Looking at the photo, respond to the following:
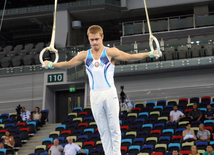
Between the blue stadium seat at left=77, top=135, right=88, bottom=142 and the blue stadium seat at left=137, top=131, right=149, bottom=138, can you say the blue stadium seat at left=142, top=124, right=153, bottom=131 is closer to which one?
the blue stadium seat at left=137, top=131, right=149, bottom=138

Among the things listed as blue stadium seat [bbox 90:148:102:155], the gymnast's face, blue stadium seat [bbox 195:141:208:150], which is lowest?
blue stadium seat [bbox 90:148:102:155]

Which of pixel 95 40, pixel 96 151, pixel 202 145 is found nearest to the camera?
pixel 95 40

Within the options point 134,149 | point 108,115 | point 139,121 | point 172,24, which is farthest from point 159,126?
point 108,115

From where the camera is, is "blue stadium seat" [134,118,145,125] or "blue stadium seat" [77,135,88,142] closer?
"blue stadium seat" [77,135,88,142]

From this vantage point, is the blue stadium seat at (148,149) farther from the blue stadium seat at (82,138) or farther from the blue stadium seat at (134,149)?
the blue stadium seat at (82,138)

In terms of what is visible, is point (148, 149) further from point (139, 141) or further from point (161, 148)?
point (139, 141)

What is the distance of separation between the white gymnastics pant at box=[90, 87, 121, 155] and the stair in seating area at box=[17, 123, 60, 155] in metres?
10.8

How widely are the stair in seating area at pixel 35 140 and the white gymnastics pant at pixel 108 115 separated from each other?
35.5 ft

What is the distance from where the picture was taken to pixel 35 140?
1605cm

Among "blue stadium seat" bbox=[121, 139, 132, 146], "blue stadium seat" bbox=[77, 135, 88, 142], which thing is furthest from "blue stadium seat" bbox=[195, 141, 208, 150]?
"blue stadium seat" bbox=[77, 135, 88, 142]

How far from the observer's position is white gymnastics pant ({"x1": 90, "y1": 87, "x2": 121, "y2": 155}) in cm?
449

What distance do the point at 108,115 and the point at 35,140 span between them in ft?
39.9

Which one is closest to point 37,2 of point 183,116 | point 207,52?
point 207,52

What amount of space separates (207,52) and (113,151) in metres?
13.3
